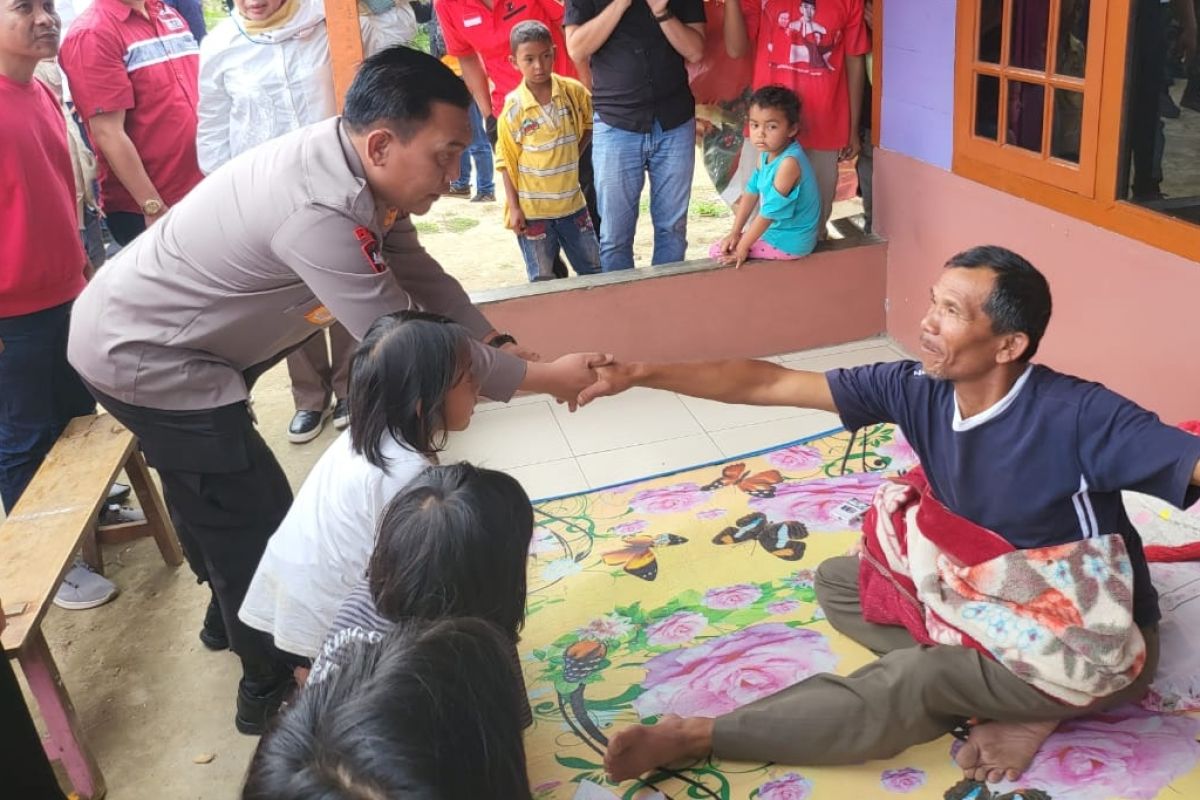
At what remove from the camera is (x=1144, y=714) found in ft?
6.86

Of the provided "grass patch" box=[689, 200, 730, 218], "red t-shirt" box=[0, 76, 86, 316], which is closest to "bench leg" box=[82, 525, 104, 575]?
"red t-shirt" box=[0, 76, 86, 316]

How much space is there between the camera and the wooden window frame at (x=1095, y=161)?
2865 millimetres

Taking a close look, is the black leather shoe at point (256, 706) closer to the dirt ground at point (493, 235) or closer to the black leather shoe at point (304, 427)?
the black leather shoe at point (304, 427)

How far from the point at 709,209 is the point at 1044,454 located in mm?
5145

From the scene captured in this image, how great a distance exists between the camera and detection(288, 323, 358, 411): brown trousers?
405 cm

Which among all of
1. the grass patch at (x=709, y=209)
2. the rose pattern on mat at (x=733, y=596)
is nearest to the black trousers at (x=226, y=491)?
the rose pattern on mat at (x=733, y=596)

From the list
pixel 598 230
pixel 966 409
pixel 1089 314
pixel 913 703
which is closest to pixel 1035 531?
pixel 966 409

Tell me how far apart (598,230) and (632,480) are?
1636 mm

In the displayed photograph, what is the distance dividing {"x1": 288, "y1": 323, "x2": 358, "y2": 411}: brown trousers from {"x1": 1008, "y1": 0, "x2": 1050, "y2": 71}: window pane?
251cm

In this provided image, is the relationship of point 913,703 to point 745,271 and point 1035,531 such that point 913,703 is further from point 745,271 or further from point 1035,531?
point 745,271

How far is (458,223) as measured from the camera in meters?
6.87

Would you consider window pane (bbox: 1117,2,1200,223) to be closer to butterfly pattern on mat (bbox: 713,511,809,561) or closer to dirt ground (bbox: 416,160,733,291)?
butterfly pattern on mat (bbox: 713,511,809,561)

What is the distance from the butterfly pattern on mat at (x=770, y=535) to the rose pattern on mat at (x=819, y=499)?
4 centimetres

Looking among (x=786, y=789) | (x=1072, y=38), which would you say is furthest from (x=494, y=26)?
(x=786, y=789)
